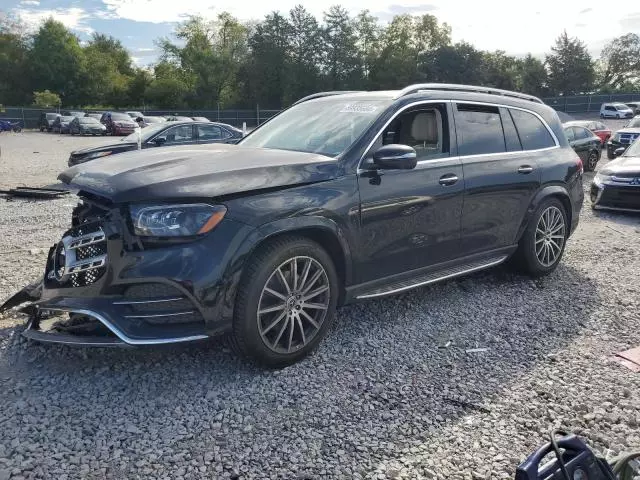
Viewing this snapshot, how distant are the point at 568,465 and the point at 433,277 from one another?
2.57 metres

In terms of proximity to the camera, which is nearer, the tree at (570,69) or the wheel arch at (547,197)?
the wheel arch at (547,197)

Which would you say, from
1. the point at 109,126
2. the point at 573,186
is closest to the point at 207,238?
the point at 573,186

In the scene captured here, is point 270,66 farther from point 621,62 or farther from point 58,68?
point 621,62

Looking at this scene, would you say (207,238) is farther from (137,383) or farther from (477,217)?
(477,217)

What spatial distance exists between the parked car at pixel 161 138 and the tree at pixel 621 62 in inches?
3369

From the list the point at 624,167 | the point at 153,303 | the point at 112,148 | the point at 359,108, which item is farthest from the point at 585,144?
the point at 153,303

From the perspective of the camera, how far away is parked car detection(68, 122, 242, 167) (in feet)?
40.5

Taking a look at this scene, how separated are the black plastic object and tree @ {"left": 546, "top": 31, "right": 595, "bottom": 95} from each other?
80464 mm

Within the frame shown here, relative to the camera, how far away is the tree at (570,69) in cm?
7269

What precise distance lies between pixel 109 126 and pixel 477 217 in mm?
38995

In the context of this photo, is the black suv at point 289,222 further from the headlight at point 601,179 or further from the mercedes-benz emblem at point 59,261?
the headlight at point 601,179

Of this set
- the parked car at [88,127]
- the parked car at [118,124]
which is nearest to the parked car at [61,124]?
the parked car at [88,127]

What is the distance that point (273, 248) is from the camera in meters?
3.46

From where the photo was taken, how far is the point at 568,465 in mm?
2018
